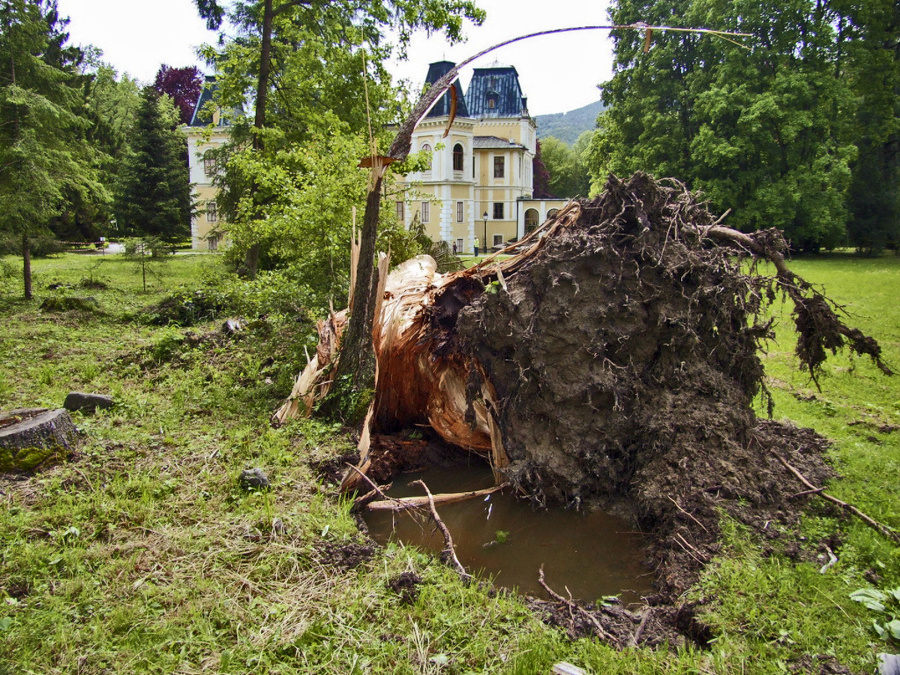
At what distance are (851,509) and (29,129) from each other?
15.4 metres

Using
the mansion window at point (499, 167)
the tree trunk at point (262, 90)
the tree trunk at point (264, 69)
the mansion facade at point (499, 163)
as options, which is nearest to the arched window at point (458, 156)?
the mansion facade at point (499, 163)

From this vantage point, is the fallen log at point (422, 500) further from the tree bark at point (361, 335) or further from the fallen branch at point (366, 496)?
the tree bark at point (361, 335)

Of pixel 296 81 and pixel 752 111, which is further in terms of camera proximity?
pixel 752 111

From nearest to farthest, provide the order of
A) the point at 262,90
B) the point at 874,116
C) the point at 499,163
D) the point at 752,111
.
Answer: the point at 262,90 < the point at 752,111 < the point at 874,116 < the point at 499,163

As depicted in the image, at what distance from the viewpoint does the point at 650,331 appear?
18.5 ft

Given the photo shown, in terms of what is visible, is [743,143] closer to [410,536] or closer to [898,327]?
[898,327]

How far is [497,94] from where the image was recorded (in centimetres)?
4803

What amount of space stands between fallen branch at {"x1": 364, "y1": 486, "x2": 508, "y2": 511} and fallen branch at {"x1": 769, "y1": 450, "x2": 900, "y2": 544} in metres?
2.48

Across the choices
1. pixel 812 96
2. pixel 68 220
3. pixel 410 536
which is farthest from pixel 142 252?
pixel 812 96

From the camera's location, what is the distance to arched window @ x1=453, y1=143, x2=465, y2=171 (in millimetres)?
41500

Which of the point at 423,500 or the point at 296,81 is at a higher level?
the point at 296,81

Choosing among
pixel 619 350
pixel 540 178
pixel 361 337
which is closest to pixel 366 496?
pixel 361 337

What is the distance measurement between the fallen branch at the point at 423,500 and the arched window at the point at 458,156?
126 feet

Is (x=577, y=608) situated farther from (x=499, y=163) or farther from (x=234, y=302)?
(x=499, y=163)
